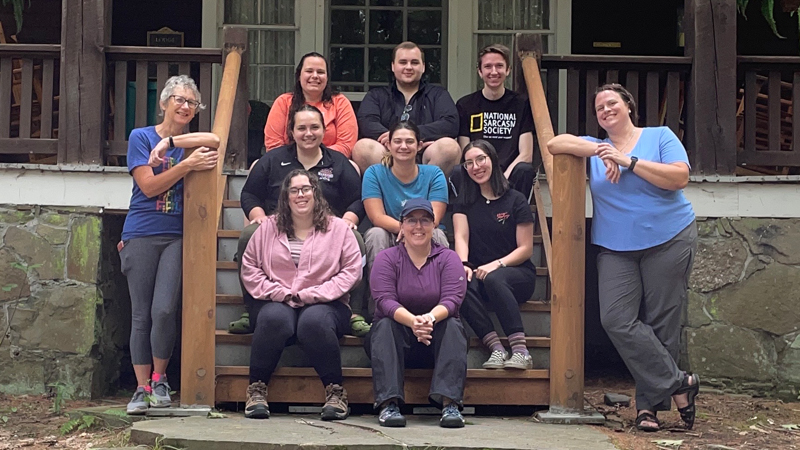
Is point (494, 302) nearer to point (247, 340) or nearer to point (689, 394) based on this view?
point (689, 394)

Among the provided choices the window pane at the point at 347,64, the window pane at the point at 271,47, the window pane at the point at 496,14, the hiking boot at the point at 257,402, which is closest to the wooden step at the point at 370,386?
the hiking boot at the point at 257,402

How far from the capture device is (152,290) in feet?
15.6

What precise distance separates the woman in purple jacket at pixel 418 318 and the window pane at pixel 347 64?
378cm

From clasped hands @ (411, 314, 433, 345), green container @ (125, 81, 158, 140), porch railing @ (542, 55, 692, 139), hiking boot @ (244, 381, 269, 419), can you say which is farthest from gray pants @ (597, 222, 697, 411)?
green container @ (125, 81, 158, 140)

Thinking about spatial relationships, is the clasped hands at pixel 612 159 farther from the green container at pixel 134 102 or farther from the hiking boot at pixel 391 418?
the green container at pixel 134 102

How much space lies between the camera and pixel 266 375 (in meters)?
4.62

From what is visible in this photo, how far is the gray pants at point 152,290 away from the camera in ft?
15.4

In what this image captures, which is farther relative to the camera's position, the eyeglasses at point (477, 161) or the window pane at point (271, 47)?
the window pane at point (271, 47)

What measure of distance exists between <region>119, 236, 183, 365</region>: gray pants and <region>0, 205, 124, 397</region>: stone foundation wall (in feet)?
3.86

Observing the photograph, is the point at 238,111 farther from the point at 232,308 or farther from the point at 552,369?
the point at 552,369

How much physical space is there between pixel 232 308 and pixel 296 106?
1252 mm

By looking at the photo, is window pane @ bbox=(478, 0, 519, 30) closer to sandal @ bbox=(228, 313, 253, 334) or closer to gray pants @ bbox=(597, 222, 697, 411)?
gray pants @ bbox=(597, 222, 697, 411)

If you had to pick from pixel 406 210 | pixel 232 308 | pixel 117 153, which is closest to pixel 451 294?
pixel 406 210

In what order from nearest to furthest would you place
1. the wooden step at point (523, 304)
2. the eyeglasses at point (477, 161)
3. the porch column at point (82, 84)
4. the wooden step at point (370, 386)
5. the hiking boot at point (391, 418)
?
the hiking boot at point (391, 418) → the wooden step at point (370, 386) → the wooden step at point (523, 304) → the eyeglasses at point (477, 161) → the porch column at point (82, 84)
